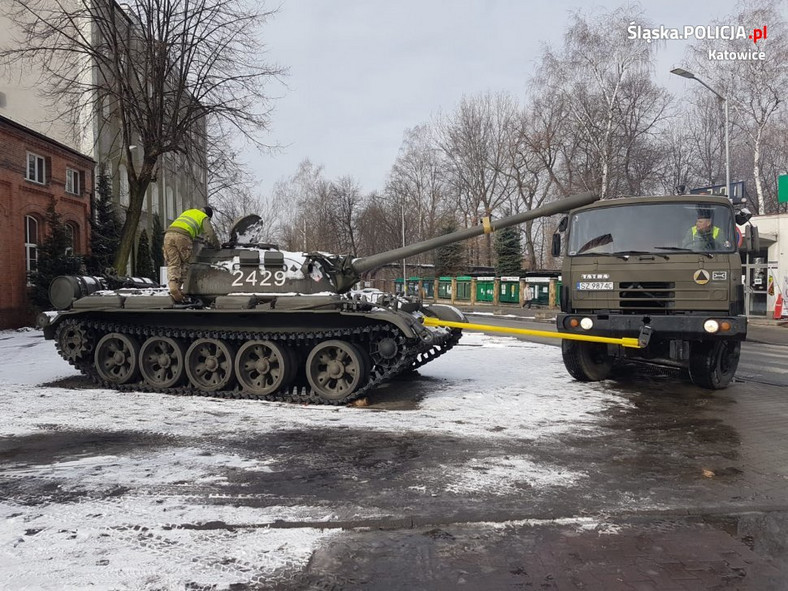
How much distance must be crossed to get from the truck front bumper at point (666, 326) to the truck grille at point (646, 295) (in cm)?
20

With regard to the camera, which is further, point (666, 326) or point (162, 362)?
point (162, 362)

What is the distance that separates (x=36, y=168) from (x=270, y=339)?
17.5 metres

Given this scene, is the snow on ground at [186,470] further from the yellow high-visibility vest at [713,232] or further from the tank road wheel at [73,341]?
the yellow high-visibility vest at [713,232]

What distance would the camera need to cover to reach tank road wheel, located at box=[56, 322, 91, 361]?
9.42 m

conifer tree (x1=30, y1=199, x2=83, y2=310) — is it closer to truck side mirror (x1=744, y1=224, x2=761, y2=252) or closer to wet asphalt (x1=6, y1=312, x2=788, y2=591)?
wet asphalt (x1=6, y1=312, x2=788, y2=591)

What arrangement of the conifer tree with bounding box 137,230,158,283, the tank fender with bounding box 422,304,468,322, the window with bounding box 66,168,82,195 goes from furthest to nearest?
1. the conifer tree with bounding box 137,230,158,283
2. the window with bounding box 66,168,82,195
3. the tank fender with bounding box 422,304,468,322

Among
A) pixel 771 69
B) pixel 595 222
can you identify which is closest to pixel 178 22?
pixel 595 222

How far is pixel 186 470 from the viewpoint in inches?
204

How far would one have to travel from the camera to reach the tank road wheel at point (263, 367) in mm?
8375

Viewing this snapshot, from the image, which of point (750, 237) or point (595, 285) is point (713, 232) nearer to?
point (750, 237)

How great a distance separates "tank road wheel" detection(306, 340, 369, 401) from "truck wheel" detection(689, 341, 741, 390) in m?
4.72

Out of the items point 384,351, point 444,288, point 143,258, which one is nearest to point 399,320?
point 384,351

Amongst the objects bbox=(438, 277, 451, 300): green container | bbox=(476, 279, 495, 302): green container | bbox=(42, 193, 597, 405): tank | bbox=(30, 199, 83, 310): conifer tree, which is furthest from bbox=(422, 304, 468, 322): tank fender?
bbox=(438, 277, 451, 300): green container

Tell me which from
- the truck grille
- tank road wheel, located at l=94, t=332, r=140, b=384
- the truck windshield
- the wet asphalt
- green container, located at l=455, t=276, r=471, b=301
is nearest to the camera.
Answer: the wet asphalt
